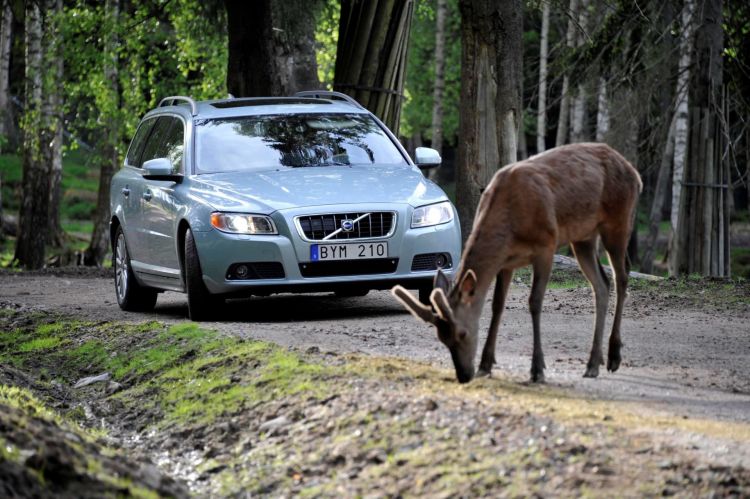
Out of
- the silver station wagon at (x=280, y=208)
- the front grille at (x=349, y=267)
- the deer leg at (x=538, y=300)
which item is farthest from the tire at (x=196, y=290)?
the deer leg at (x=538, y=300)

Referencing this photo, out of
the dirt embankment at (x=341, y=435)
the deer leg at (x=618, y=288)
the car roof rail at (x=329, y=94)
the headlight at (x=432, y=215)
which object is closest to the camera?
the dirt embankment at (x=341, y=435)

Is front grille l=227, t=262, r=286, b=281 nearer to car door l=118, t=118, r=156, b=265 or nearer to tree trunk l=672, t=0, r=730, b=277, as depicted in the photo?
car door l=118, t=118, r=156, b=265

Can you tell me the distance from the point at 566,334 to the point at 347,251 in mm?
1936

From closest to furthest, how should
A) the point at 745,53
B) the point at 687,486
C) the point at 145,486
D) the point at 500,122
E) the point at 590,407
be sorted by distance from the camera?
1. the point at 687,486
2. the point at 145,486
3. the point at 590,407
4. the point at 500,122
5. the point at 745,53

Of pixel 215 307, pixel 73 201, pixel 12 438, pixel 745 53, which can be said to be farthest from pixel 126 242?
pixel 73 201

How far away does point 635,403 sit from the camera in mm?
8383

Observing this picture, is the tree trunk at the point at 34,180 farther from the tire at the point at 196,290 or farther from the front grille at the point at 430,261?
the front grille at the point at 430,261

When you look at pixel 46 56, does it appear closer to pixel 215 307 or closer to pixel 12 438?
pixel 215 307

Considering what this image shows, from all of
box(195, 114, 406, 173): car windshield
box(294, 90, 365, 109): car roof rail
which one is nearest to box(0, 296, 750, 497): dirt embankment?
box(195, 114, 406, 173): car windshield

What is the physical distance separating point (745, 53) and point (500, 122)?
7.91m

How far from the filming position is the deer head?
8.70 metres

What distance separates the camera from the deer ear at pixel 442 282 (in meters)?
8.91

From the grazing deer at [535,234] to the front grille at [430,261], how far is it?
2.83m

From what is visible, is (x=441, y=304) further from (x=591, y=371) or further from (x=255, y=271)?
(x=255, y=271)
